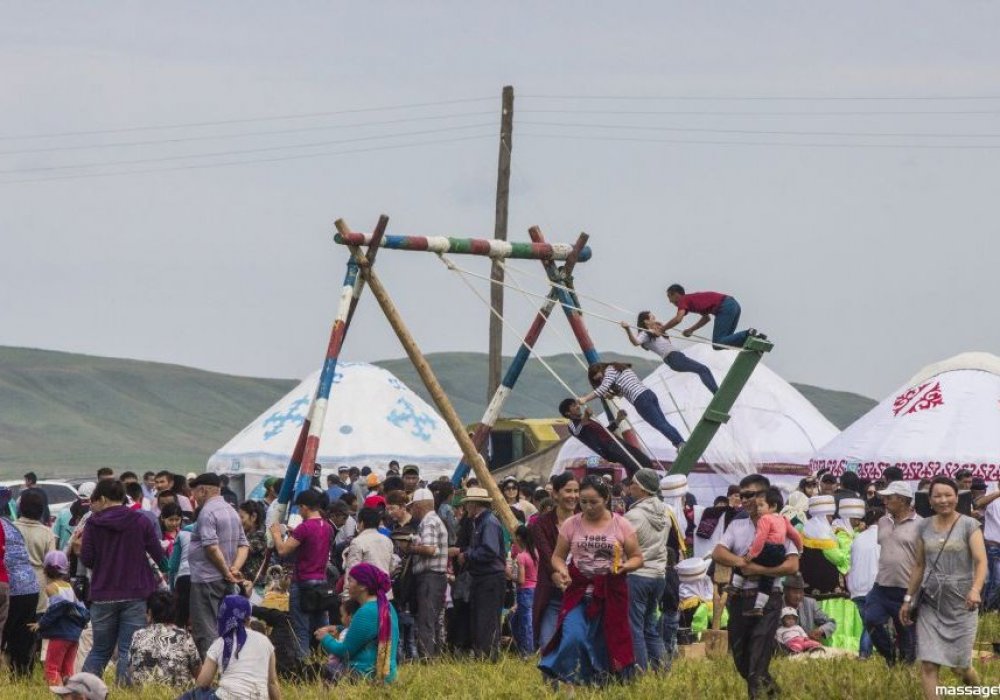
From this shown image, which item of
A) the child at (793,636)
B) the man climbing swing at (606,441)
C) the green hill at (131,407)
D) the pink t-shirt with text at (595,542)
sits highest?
the green hill at (131,407)

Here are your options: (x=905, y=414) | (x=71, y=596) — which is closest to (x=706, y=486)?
(x=905, y=414)

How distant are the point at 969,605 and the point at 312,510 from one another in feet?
17.5

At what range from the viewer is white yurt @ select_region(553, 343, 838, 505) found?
96.3 ft

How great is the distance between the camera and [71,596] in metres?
13.8

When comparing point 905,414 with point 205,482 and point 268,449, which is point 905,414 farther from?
point 205,482

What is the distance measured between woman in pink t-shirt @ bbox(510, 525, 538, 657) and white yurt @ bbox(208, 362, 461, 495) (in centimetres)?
1968

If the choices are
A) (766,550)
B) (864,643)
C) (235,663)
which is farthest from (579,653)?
(864,643)

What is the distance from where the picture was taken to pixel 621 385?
17656 mm

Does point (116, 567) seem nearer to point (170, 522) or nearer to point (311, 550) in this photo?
point (311, 550)

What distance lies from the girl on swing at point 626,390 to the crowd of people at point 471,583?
32.4 inches

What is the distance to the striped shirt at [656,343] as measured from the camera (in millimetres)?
17609

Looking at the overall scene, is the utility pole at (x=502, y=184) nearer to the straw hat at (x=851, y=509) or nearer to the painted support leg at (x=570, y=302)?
the painted support leg at (x=570, y=302)

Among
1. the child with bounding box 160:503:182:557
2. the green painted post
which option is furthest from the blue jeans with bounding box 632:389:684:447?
the child with bounding box 160:503:182:557

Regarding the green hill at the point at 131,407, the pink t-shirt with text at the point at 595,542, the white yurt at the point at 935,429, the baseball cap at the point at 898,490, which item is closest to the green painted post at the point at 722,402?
the baseball cap at the point at 898,490
